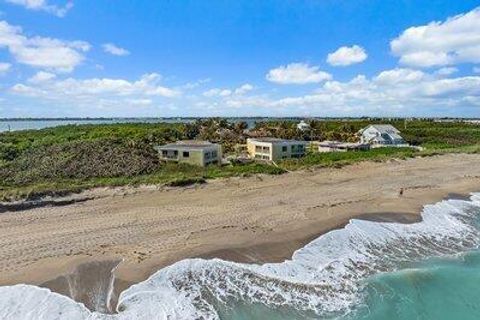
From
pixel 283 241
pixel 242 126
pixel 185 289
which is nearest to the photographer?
pixel 185 289

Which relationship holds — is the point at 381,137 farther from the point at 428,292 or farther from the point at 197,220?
the point at 428,292

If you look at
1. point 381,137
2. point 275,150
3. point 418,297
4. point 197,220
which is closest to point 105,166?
point 197,220

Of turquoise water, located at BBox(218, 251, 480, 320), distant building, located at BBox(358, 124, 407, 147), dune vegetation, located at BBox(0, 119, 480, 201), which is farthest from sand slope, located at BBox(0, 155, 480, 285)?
distant building, located at BBox(358, 124, 407, 147)

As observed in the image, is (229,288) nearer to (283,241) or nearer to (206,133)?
(283,241)

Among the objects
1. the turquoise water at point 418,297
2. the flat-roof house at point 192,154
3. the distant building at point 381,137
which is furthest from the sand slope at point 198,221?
the distant building at point 381,137

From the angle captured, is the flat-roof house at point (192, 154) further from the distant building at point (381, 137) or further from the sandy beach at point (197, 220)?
the distant building at point (381, 137)

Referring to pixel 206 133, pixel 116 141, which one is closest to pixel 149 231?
pixel 116 141
